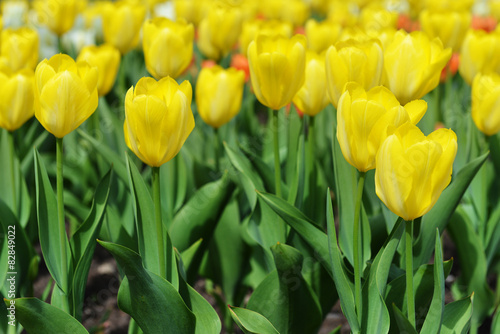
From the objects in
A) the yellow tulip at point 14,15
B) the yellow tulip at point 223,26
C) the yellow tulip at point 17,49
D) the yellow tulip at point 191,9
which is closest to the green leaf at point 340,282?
the yellow tulip at point 17,49

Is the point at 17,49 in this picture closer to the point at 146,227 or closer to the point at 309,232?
the point at 146,227

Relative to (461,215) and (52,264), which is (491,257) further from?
(52,264)

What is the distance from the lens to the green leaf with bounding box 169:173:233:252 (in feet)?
5.57

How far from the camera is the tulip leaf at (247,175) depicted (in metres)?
1.66

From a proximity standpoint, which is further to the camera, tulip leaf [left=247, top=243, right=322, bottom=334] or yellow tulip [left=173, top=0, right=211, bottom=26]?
yellow tulip [left=173, top=0, right=211, bottom=26]

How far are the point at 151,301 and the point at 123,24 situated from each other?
4.56 ft

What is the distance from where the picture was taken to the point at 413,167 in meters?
1.01

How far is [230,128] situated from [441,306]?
148 centimetres

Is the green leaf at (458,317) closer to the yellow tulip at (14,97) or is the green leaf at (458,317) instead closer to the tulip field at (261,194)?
the tulip field at (261,194)

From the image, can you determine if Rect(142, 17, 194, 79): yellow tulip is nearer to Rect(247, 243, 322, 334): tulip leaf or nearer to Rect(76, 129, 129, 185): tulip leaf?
Rect(76, 129, 129, 185): tulip leaf

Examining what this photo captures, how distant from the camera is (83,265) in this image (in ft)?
4.75

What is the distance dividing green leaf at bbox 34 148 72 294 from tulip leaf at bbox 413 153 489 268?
2.82 feet

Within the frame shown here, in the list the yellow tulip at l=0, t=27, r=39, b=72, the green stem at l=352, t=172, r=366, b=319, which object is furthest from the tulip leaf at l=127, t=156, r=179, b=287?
the yellow tulip at l=0, t=27, r=39, b=72

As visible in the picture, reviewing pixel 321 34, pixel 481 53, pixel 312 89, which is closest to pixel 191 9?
pixel 321 34
